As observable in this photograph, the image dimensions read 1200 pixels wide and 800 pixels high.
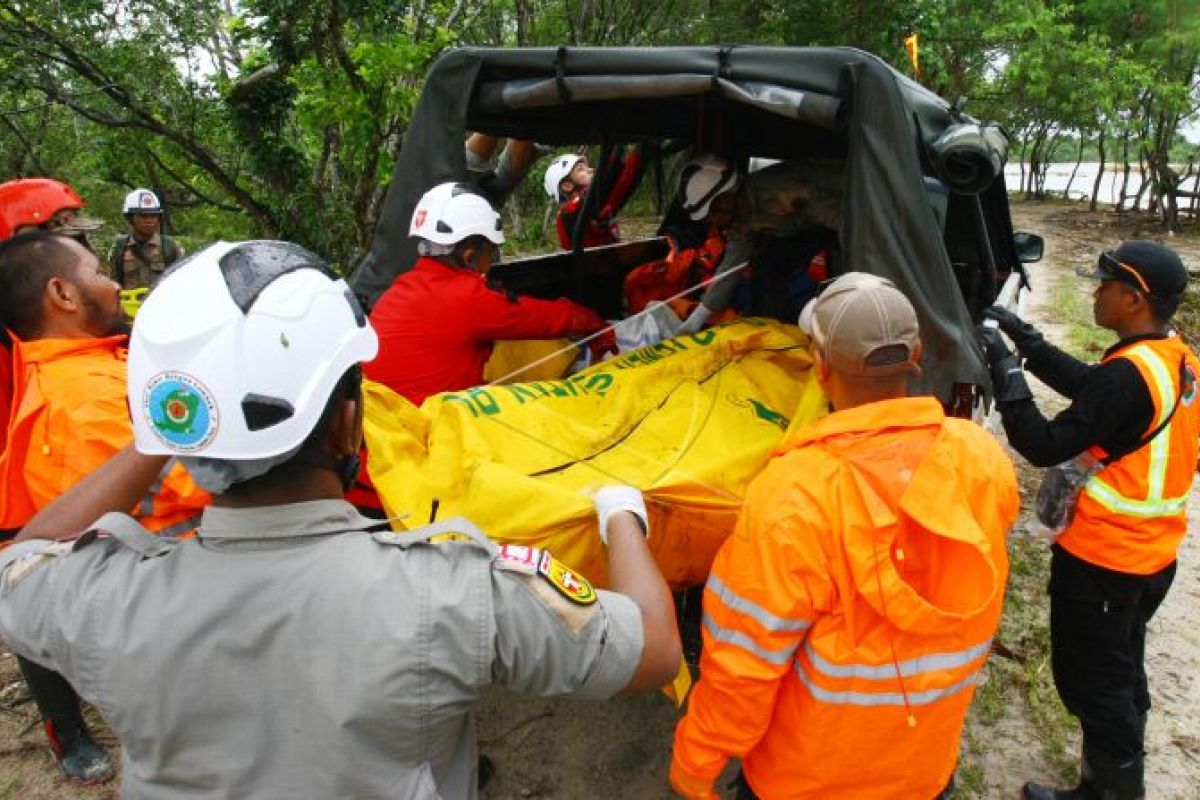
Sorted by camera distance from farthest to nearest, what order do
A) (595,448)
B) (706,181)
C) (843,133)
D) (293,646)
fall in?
(706,181)
(843,133)
(595,448)
(293,646)

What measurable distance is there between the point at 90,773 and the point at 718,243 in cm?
354

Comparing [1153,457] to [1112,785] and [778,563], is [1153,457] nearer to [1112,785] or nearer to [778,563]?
[1112,785]

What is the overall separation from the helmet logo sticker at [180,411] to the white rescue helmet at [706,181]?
287cm

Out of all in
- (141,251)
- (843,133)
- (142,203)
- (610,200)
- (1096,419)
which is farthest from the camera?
(141,251)

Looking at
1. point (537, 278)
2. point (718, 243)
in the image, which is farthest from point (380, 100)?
point (718, 243)

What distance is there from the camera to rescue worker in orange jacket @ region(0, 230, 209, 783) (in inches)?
82.7

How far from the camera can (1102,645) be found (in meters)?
2.59

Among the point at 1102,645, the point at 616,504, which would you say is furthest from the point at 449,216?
the point at 1102,645

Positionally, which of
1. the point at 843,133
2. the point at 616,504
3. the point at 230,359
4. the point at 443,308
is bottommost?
the point at 616,504

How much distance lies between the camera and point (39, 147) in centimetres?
1229

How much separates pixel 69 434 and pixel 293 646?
147 centimetres

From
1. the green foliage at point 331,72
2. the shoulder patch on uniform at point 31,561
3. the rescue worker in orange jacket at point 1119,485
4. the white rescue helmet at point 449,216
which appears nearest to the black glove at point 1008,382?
the rescue worker in orange jacket at point 1119,485

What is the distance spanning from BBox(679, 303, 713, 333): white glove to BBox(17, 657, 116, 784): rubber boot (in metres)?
2.81

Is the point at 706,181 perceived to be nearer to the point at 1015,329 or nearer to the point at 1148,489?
the point at 1015,329
